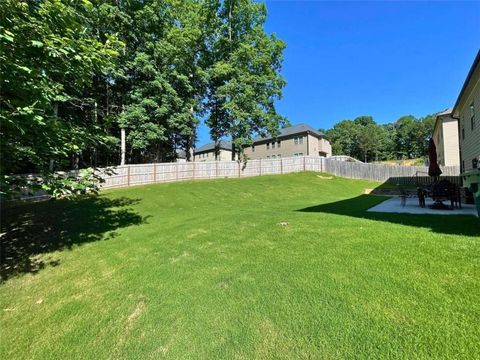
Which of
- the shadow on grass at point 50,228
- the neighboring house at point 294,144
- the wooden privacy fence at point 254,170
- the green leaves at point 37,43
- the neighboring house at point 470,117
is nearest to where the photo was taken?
the green leaves at point 37,43

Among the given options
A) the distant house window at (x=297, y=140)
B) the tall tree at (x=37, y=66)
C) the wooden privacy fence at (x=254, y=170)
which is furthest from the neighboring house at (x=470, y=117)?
the distant house window at (x=297, y=140)

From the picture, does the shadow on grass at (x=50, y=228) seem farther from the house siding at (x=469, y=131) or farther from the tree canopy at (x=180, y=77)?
the house siding at (x=469, y=131)

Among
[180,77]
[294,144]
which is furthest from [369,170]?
[180,77]

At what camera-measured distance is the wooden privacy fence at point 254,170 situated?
2064 centimetres

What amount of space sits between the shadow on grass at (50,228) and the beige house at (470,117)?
11665 mm

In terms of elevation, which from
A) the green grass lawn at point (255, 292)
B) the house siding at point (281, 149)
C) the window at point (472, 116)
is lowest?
the green grass lawn at point (255, 292)

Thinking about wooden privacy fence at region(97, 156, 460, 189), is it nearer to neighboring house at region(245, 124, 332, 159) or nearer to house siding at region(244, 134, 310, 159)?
neighboring house at region(245, 124, 332, 159)

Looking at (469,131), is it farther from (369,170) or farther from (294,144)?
(294,144)

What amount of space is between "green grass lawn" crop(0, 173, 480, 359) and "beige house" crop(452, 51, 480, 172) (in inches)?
207

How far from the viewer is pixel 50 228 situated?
826cm

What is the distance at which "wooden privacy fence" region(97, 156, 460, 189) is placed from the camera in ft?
67.7

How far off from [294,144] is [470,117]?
28834mm

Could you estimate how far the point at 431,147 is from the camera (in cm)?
1137

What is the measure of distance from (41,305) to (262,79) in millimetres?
24808
